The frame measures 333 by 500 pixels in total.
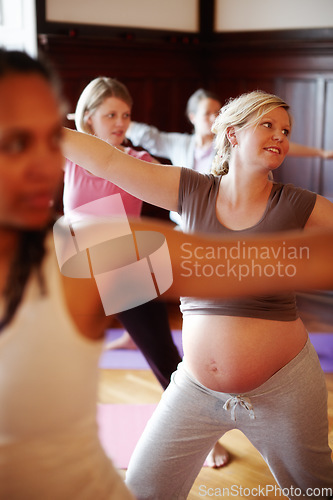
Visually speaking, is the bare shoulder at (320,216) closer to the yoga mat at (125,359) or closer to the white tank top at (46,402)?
the white tank top at (46,402)

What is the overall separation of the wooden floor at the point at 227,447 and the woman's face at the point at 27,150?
1.71 meters

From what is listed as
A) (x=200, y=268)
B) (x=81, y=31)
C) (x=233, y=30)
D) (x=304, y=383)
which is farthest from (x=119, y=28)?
(x=200, y=268)

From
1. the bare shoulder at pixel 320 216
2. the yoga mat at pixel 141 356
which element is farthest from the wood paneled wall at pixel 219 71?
the bare shoulder at pixel 320 216

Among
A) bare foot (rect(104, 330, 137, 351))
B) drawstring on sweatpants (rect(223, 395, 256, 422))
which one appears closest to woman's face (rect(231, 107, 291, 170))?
drawstring on sweatpants (rect(223, 395, 256, 422))

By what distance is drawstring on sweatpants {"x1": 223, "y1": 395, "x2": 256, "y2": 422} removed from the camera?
1649mm

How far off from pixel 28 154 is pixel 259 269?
1.29ft

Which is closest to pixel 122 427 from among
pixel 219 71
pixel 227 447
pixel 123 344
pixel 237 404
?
pixel 227 447

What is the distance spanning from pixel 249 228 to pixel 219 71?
10.3 ft

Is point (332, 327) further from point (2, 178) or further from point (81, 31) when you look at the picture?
point (2, 178)

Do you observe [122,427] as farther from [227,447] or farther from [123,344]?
[123,344]

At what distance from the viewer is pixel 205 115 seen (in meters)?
3.65

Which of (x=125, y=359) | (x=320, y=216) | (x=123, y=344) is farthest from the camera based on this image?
(x=123, y=344)

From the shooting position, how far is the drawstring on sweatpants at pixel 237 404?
64.9 inches

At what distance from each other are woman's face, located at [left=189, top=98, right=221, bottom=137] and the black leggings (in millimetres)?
1609
